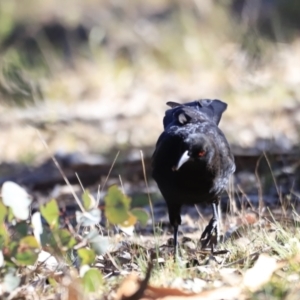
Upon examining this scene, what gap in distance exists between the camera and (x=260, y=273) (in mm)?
3119

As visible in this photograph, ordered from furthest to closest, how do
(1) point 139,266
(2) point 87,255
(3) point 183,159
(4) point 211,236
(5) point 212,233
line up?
(5) point 212,233 → (4) point 211,236 → (3) point 183,159 → (1) point 139,266 → (2) point 87,255

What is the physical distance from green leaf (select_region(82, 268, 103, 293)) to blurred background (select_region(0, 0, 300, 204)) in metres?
3.75

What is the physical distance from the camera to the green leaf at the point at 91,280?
295 centimetres

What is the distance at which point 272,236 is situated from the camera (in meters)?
3.90

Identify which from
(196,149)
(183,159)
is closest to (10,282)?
(183,159)

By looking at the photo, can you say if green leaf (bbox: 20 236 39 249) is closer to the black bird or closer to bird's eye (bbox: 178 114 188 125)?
the black bird

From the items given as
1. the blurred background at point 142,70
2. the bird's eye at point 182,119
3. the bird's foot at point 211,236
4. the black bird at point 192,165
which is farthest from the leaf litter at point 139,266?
the blurred background at point 142,70

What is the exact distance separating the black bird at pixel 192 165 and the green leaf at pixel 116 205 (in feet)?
3.90

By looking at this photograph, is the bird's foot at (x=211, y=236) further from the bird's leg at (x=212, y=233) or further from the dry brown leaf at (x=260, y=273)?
the dry brown leaf at (x=260, y=273)

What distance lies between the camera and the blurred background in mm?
9320

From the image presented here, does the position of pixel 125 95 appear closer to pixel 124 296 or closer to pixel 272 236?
pixel 272 236

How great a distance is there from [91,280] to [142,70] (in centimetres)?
1061

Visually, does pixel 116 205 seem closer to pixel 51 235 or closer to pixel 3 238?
pixel 51 235

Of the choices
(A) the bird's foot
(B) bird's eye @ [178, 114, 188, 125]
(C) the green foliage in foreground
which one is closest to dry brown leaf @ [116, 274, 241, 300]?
(C) the green foliage in foreground
